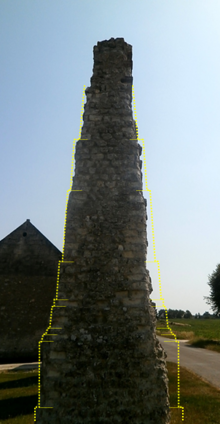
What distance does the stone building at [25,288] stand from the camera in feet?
42.4

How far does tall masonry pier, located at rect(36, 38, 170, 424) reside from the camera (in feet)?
12.5

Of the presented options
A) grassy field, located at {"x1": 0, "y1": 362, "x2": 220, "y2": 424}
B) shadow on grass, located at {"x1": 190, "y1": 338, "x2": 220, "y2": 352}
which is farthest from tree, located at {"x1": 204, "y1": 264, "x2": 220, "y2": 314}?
grassy field, located at {"x1": 0, "y1": 362, "x2": 220, "y2": 424}

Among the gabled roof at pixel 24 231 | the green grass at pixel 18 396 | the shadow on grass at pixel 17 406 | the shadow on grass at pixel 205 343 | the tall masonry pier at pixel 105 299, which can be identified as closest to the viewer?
the tall masonry pier at pixel 105 299

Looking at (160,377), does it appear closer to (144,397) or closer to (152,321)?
(144,397)

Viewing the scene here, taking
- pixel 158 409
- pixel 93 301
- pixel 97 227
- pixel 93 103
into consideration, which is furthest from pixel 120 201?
pixel 158 409

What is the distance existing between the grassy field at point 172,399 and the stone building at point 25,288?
6.89 feet

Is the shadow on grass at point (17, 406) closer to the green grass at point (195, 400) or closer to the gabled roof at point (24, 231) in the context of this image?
the green grass at point (195, 400)

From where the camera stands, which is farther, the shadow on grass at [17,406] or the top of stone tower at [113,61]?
the shadow on grass at [17,406]

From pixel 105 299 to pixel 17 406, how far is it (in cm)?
438

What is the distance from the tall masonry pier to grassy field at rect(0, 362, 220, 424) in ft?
6.23

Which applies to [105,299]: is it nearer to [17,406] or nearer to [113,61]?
[113,61]

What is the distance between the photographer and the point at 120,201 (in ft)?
15.6

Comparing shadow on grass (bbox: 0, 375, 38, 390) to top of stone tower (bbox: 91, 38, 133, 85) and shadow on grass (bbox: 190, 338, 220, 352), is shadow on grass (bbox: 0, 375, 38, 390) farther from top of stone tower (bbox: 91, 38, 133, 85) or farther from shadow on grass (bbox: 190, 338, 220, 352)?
shadow on grass (bbox: 190, 338, 220, 352)

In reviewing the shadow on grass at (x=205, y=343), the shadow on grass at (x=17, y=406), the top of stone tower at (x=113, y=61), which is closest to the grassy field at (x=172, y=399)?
the shadow on grass at (x=17, y=406)
